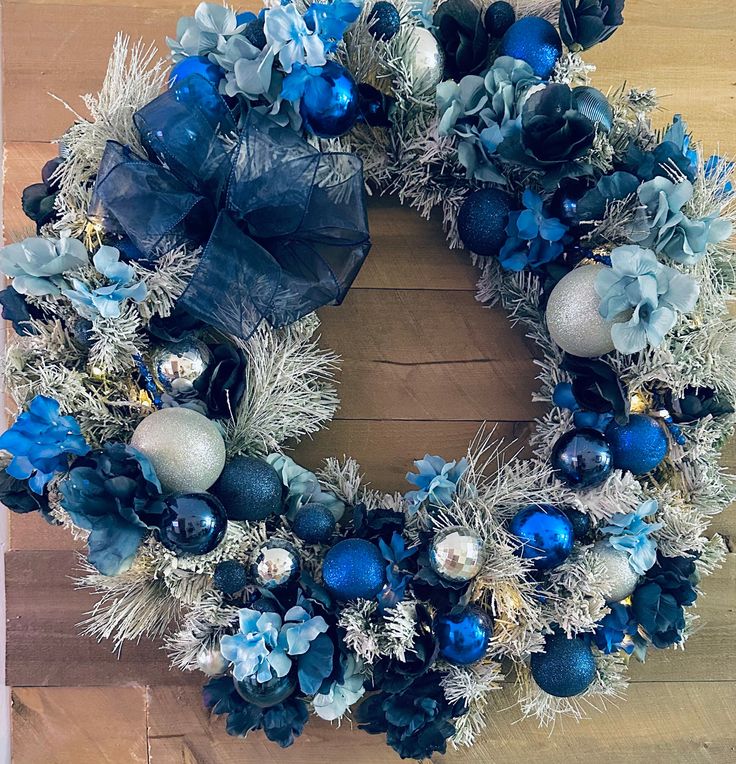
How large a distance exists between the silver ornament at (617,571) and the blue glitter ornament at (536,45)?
64 cm

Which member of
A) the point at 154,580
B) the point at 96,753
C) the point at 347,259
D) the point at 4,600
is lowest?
the point at 96,753

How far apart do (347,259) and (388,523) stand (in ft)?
1.16

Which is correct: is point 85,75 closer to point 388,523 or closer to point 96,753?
point 388,523

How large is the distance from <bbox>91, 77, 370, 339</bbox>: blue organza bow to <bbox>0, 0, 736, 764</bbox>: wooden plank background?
0.16 meters

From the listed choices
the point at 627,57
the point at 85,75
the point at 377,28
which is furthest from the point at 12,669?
the point at 627,57

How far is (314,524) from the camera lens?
0.86 m

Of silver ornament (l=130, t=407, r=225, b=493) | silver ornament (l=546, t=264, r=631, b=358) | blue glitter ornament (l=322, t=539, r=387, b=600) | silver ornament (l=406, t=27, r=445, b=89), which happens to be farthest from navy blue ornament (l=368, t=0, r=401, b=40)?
blue glitter ornament (l=322, t=539, r=387, b=600)

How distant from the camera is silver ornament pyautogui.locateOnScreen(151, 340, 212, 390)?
850 millimetres

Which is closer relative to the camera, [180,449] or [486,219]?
[180,449]

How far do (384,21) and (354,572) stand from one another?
2.34 ft

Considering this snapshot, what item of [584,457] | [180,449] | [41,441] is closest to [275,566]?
[180,449]

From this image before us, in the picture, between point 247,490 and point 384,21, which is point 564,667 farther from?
point 384,21

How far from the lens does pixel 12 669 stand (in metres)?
1.00

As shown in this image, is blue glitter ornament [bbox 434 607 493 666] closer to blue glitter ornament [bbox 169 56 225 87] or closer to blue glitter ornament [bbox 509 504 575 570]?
blue glitter ornament [bbox 509 504 575 570]
